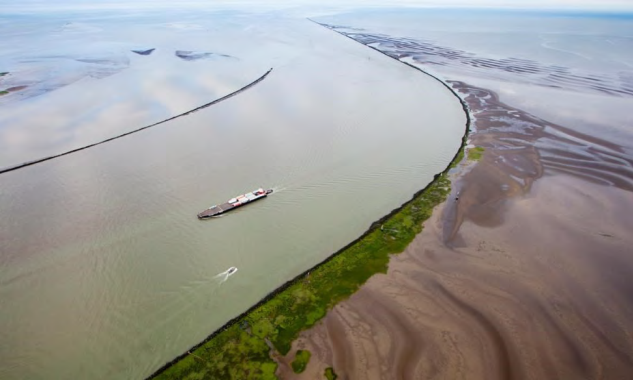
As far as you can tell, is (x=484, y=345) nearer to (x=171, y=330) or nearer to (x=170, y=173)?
(x=171, y=330)

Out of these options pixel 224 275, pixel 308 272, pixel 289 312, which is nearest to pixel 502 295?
pixel 308 272

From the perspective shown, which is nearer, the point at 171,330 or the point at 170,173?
the point at 171,330

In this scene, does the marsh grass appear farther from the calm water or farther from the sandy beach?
the calm water

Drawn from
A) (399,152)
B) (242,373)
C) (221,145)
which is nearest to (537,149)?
(399,152)

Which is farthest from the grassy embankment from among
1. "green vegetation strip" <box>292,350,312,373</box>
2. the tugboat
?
the tugboat

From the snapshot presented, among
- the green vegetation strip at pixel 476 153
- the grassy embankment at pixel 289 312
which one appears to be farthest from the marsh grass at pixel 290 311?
the green vegetation strip at pixel 476 153

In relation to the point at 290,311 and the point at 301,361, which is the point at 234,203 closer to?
the point at 290,311

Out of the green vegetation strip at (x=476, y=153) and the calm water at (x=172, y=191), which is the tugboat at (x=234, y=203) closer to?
the calm water at (x=172, y=191)
